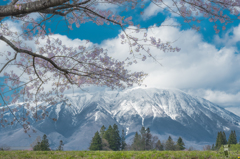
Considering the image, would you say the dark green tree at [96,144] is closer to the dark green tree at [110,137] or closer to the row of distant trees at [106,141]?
the row of distant trees at [106,141]

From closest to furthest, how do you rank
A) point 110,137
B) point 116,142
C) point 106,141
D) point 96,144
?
point 96,144 < point 106,141 < point 110,137 < point 116,142

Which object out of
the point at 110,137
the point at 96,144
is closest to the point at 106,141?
the point at 110,137

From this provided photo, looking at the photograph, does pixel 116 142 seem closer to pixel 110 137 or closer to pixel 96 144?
pixel 110 137

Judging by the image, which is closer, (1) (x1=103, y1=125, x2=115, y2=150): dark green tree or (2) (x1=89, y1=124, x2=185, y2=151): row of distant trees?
(2) (x1=89, y1=124, x2=185, y2=151): row of distant trees

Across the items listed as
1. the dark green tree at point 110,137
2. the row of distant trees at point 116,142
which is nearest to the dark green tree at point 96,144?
the row of distant trees at point 116,142

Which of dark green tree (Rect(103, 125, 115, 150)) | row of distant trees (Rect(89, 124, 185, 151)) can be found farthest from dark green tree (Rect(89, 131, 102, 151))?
dark green tree (Rect(103, 125, 115, 150))

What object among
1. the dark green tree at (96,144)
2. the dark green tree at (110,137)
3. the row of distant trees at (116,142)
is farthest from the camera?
the dark green tree at (110,137)

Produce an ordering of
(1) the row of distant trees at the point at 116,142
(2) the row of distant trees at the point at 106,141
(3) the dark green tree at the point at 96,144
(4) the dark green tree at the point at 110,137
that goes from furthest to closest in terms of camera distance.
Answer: (4) the dark green tree at the point at 110,137 < (1) the row of distant trees at the point at 116,142 < (2) the row of distant trees at the point at 106,141 < (3) the dark green tree at the point at 96,144

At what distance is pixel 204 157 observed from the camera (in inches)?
301

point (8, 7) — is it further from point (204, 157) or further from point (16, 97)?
point (204, 157)

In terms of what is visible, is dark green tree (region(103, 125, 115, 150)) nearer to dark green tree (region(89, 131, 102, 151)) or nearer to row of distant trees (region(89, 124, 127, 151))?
row of distant trees (region(89, 124, 127, 151))

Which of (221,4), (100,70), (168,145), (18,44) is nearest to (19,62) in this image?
(18,44)

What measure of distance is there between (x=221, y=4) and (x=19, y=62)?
8.38 m

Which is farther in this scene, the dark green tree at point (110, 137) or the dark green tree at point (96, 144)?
the dark green tree at point (110, 137)
